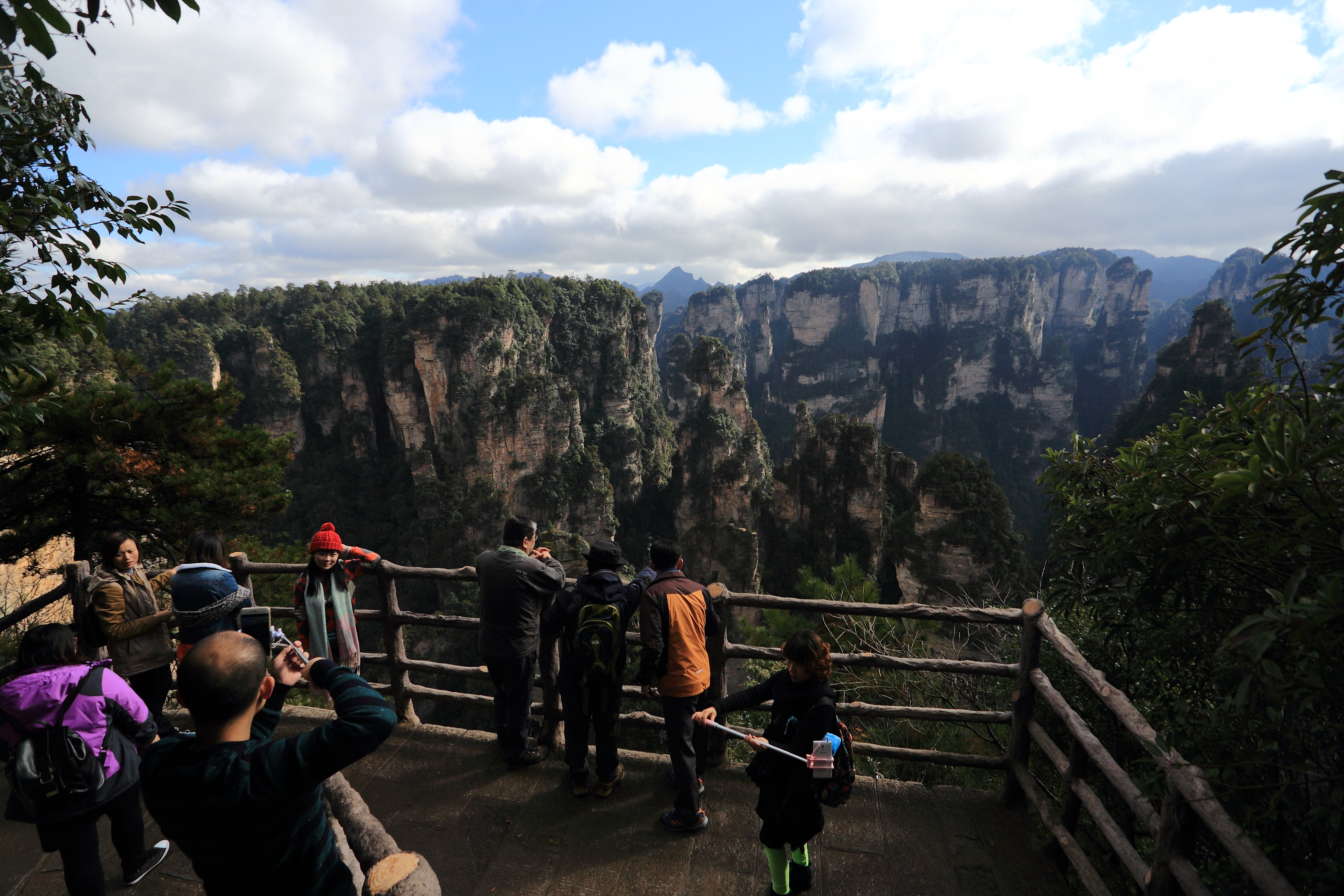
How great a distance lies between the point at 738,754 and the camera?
24.0 ft

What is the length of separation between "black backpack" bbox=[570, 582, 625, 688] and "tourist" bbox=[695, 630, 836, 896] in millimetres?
581

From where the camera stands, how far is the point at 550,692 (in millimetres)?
3795

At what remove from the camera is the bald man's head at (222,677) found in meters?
1.46

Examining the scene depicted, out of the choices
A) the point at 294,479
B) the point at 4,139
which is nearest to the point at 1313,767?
the point at 4,139

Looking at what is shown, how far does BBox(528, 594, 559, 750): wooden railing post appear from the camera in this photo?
3.74 metres

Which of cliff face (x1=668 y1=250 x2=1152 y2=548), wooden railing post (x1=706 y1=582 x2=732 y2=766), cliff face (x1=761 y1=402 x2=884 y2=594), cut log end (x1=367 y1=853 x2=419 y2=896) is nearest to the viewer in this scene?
cut log end (x1=367 y1=853 x2=419 y2=896)

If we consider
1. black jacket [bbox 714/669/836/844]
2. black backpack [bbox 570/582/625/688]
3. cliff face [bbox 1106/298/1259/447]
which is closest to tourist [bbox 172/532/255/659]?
black backpack [bbox 570/582/625/688]

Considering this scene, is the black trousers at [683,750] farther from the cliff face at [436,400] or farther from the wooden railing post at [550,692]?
the cliff face at [436,400]

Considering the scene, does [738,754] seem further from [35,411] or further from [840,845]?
[35,411]

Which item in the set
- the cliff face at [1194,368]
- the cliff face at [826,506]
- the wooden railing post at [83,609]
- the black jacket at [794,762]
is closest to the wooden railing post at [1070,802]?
the black jacket at [794,762]

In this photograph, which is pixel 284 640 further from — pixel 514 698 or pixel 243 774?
pixel 514 698

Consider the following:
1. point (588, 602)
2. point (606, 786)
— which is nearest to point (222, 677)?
point (588, 602)

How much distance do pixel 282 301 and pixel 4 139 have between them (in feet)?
181

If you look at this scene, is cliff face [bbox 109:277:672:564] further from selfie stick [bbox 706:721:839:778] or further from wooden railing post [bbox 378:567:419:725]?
selfie stick [bbox 706:721:839:778]
